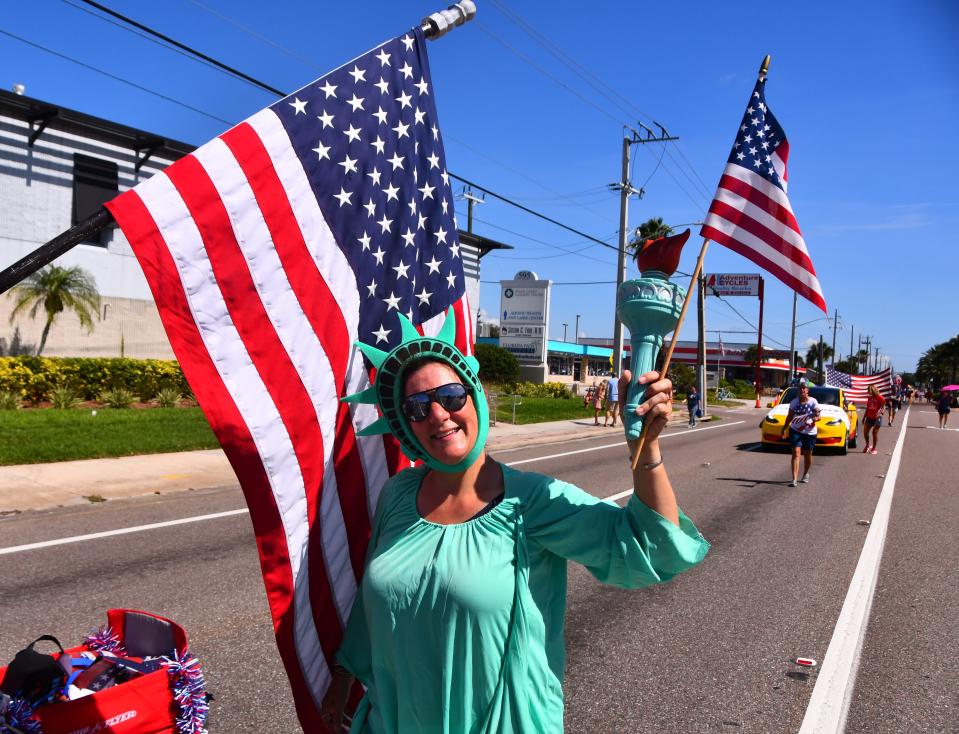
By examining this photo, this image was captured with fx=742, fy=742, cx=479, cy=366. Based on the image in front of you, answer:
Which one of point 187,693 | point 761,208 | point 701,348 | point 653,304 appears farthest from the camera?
point 701,348

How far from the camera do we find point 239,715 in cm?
383

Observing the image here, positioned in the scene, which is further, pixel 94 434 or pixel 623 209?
pixel 623 209

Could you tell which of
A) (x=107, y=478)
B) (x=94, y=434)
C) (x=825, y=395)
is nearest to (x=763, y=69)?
(x=107, y=478)

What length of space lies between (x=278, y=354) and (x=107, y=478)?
9432 millimetres

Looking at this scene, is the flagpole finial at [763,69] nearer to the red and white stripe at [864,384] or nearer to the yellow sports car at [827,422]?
the yellow sports car at [827,422]

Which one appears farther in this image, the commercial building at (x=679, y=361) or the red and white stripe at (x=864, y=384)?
the commercial building at (x=679, y=361)

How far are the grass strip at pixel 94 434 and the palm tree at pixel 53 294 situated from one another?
20.5 ft

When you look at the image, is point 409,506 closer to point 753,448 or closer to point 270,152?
point 270,152

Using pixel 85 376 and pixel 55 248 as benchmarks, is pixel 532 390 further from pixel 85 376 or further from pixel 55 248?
pixel 55 248

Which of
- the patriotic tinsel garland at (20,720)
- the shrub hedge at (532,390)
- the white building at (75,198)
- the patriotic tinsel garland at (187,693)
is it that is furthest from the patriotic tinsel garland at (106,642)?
the shrub hedge at (532,390)

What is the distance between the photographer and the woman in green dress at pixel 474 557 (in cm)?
179

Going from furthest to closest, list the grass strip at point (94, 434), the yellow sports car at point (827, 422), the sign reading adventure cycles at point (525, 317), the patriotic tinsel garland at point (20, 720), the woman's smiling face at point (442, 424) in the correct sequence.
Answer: the sign reading adventure cycles at point (525, 317) → the yellow sports car at point (827, 422) → the grass strip at point (94, 434) → the patriotic tinsel garland at point (20, 720) → the woman's smiling face at point (442, 424)

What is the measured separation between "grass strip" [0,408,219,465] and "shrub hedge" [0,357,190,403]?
4.89 ft

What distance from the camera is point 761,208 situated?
2.69m
